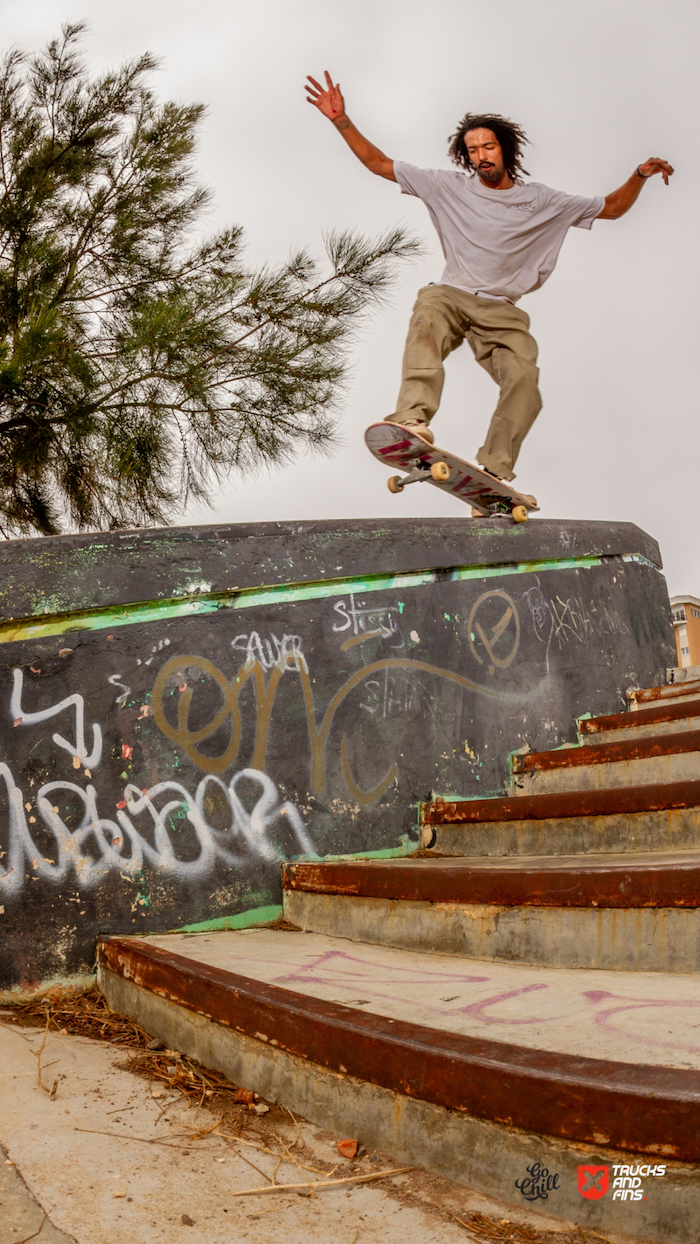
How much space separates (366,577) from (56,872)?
4.73 ft

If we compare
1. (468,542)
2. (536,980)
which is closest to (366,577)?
(468,542)

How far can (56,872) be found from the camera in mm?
2477

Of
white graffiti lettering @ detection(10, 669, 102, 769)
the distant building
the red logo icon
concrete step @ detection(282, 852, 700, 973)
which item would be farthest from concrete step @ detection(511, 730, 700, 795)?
the distant building

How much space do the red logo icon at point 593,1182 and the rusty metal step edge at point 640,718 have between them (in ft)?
7.27

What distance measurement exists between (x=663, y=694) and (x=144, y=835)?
8.14 feet

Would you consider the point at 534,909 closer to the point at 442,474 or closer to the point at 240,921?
the point at 240,921

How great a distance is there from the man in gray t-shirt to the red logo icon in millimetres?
3604

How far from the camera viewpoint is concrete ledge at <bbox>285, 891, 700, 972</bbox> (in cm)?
181

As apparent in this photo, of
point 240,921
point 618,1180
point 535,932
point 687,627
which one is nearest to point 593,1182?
point 618,1180

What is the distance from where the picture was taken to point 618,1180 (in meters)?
1.13

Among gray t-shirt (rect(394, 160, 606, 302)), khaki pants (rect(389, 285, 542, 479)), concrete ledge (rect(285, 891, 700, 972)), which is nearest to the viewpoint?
concrete ledge (rect(285, 891, 700, 972))

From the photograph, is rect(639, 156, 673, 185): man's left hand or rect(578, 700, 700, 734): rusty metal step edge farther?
rect(639, 156, 673, 185): man's left hand

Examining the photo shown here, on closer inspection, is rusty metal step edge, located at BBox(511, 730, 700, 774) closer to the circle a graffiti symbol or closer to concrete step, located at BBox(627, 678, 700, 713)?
the circle a graffiti symbol

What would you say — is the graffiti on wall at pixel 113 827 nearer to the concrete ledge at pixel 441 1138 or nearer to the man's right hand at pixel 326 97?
the concrete ledge at pixel 441 1138
